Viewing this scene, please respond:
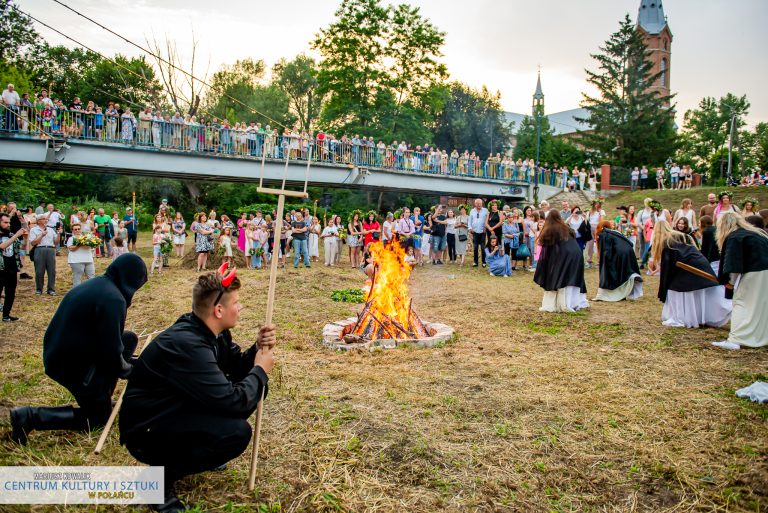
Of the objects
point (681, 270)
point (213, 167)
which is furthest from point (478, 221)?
point (213, 167)

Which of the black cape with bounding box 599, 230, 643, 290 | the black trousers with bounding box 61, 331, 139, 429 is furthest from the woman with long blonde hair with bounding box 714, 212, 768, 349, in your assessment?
the black trousers with bounding box 61, 331, 139, 429

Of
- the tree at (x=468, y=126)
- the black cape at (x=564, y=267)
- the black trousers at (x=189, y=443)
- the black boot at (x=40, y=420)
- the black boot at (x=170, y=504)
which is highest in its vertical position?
the tree at (x=468, y=126)

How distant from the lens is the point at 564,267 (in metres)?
10.5

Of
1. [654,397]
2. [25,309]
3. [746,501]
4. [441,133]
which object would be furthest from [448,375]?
[441,133]

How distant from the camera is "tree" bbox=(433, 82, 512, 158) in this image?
179ft

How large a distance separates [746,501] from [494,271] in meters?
13.0

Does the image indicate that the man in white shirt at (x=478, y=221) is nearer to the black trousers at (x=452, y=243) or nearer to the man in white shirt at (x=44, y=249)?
the black trousers at (x=452, y=243)

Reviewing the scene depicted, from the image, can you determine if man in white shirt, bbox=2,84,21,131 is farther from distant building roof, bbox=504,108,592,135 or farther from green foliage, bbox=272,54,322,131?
distant building roof, bbox=504,108,592,135

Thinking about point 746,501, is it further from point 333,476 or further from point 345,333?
point 345,333

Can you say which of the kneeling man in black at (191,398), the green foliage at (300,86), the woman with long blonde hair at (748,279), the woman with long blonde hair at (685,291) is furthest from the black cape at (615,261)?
the green foliage at (300,86)

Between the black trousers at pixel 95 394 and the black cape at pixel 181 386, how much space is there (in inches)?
43.3

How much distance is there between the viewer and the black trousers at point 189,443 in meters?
3.36

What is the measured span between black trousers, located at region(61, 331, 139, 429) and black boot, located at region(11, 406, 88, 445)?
0.08 meters

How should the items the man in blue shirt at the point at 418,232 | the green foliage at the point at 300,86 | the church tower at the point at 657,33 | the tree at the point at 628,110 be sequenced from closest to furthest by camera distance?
the man in blue shirt at the point at 418,232, the tree at the point at 628,110, the green foliage at the point at 300,86, the church tower at the point at 657,33
